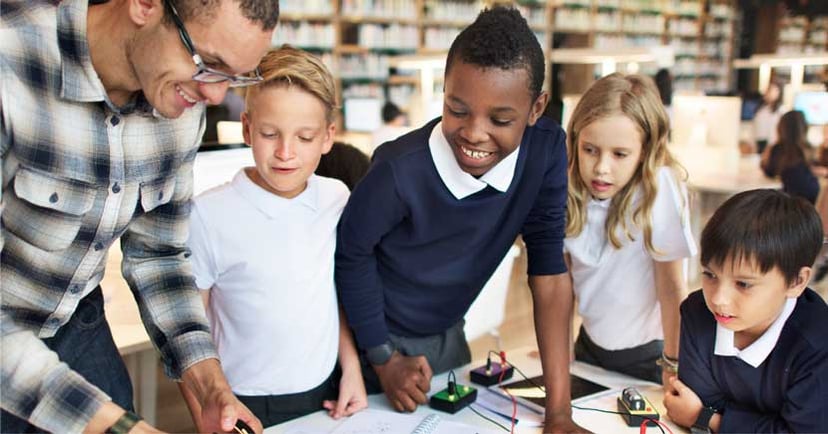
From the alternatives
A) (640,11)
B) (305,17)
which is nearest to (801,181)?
(305,17)

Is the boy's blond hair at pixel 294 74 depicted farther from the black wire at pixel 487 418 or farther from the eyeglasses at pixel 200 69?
the black wire at pixel 487 418

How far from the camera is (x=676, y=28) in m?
10.9

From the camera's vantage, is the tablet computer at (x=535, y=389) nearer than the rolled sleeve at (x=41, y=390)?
No

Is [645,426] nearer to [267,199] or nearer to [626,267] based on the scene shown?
[626,267]

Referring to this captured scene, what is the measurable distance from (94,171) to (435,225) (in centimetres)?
58

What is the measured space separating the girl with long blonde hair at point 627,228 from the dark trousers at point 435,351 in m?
Result: 0.29

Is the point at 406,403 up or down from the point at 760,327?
down

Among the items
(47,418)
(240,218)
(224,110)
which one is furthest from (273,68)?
(224,110)

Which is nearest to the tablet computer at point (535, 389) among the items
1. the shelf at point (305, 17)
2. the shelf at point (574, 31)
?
the shelf at point (305, 17)

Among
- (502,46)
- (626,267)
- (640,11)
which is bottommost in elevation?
(626,267)

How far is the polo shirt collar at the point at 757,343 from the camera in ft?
4.32

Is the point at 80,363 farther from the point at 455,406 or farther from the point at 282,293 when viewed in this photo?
the point at 455,406

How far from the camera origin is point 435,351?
1.55m

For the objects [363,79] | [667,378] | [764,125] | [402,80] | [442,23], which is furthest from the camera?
[442,23]
